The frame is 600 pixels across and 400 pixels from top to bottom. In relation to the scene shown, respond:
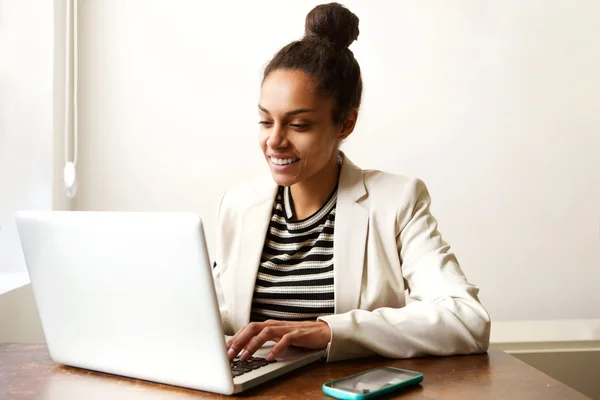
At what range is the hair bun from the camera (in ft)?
5.40

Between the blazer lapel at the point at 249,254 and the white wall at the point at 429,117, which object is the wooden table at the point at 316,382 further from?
the white wall at the point at 429,117

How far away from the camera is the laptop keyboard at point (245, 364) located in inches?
39.8

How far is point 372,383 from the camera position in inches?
38.8

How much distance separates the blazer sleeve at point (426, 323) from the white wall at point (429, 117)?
1.16 metres

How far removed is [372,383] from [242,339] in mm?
222

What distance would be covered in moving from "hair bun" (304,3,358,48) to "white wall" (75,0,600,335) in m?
0.85

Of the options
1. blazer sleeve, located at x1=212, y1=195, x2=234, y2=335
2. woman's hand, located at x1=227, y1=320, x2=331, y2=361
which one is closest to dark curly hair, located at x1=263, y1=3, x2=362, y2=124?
blazer sleeve, located at x1=212, y1=195, x2=234, y2=335

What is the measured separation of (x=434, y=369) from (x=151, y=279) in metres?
0.47

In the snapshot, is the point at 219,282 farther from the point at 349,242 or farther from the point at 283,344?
the point at 283,344

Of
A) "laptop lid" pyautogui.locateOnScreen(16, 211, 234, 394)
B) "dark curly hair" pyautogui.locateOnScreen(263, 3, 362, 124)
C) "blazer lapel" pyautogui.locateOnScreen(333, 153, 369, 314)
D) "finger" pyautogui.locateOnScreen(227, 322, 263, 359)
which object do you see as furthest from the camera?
"dark curly hair" pyautogui.locateOnScreen(263, 3, 362, 124)

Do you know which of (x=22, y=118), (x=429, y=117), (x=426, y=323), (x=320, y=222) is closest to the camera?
(x=426, y=323)

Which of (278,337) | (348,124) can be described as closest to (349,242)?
(348,124)

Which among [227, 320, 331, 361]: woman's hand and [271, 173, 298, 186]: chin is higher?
[271, 173, 298, 186]: chin

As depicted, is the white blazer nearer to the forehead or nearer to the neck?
the neck
